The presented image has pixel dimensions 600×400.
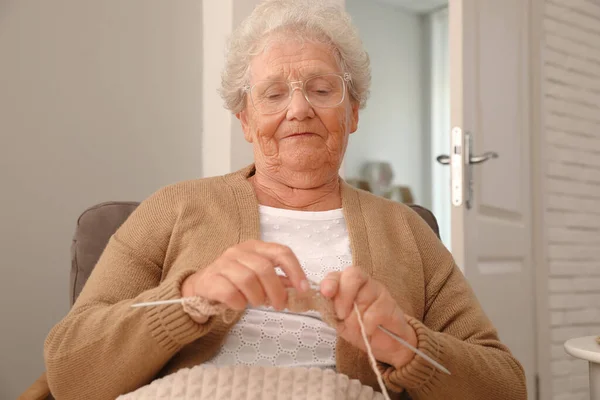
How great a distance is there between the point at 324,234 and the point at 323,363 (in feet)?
0.83

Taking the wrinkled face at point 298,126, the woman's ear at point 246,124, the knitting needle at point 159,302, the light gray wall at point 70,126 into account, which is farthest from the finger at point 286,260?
the light gray wall at point 70,126

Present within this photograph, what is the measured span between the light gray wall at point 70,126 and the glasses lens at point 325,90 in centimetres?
95

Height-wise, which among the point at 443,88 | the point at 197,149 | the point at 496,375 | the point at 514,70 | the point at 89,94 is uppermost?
the point at 443,88

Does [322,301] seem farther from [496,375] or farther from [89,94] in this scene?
[89,94]

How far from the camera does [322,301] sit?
0.78 metres

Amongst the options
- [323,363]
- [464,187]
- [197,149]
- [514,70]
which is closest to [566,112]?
[514,70]

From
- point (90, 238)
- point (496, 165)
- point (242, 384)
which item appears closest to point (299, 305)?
point (242, 384)

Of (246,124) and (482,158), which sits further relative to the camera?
(482,158)

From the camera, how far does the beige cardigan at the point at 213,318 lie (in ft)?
2.85

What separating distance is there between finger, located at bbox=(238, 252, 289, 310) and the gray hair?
548 mm

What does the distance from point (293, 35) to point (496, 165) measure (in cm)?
131

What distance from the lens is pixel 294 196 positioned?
3.92 ft

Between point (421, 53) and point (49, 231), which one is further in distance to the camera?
point (421, 53)

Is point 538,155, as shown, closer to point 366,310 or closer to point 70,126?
point 70,126
